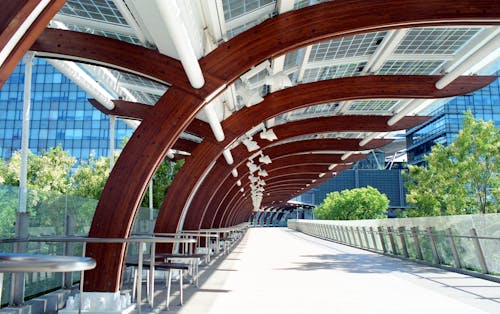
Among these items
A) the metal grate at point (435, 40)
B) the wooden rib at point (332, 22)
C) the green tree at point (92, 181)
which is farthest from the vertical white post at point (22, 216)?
the green tree at point (92, 181)

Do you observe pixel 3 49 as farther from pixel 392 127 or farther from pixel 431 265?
pixel 392 127

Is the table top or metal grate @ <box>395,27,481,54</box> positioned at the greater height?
metal grate @ <box>395,27,481,54</box>

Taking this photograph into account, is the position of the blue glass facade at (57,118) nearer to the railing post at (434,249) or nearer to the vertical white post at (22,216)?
the railing post at (434,249)

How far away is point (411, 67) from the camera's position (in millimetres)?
11461

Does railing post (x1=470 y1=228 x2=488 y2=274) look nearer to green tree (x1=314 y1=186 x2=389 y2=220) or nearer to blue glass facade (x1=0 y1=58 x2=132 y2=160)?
green tree (x1=314 y1=186 x2=389 y2=220)

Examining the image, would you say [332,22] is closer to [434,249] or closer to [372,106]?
[434,249]

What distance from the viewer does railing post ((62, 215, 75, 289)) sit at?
24.1 ft

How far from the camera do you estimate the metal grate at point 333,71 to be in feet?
37.3

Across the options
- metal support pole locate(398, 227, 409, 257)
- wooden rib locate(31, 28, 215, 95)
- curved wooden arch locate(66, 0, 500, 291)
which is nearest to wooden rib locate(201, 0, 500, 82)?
curved wooden arch locate(66, 0, 500, 291)

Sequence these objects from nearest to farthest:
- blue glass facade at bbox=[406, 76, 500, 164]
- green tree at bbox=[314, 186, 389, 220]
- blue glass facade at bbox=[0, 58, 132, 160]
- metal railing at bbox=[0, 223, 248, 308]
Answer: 1. metal railing at bbox=[0, 223, 248, 308]
2. green tree at bbox=[314, 186, 389, 220]
3. blue glass facade at bbox=[406, 76, 500, 164]
4. blue glass facade at bbox=[0, 58, 132, 160]

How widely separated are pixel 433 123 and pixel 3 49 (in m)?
59.7

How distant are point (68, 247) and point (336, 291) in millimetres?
4277

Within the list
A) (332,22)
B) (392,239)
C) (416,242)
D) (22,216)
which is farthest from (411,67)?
(22,216)

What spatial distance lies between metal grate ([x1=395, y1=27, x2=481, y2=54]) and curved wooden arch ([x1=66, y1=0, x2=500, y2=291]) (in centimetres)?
179
